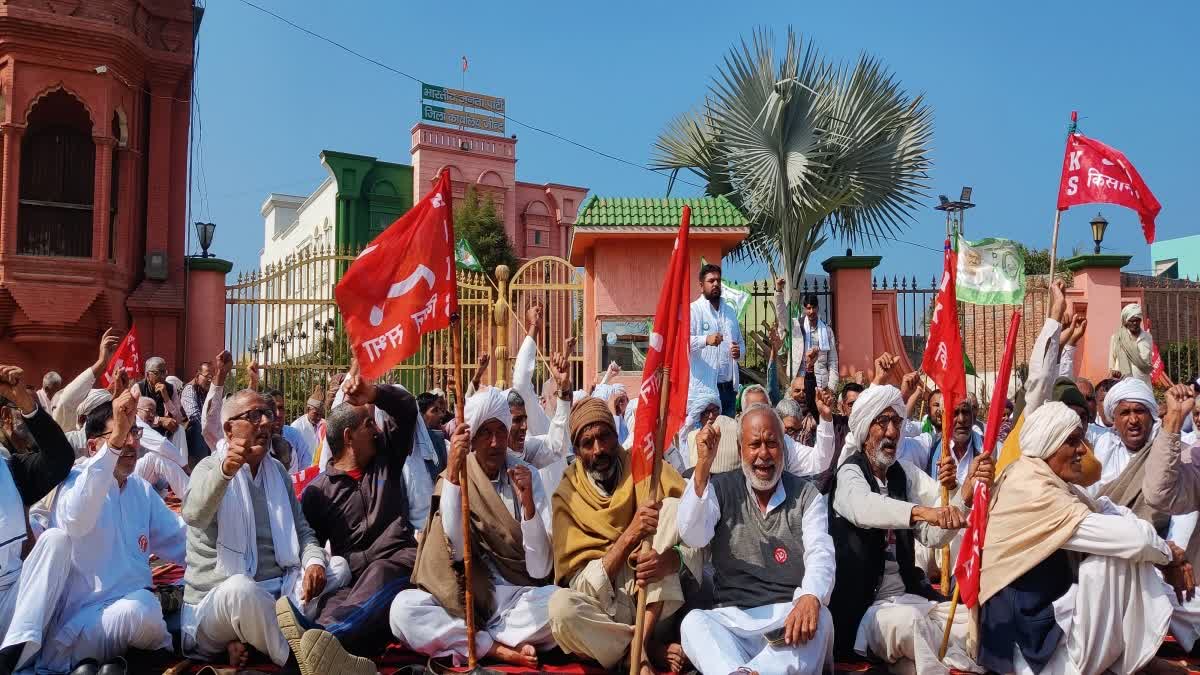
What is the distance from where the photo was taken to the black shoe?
434cm

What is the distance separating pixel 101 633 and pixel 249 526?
0.74 metres

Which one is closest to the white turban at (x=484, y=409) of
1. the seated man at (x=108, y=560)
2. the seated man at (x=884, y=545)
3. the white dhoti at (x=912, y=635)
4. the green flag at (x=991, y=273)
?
the seated man at (x=108, y=560)

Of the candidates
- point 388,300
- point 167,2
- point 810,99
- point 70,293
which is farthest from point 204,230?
point 388,300

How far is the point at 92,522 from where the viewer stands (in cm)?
442

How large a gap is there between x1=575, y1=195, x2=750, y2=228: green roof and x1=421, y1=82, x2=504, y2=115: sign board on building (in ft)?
69.5

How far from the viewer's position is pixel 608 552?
453 centimetres

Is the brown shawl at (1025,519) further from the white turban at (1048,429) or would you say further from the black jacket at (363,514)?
the black jacket at (363,514)

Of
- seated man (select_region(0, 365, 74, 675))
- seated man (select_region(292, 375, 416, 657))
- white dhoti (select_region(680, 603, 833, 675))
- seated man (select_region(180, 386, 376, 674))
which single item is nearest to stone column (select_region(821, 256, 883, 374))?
seated man (select_region(292, 375, 416, 657))

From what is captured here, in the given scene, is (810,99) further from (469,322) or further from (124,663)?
(124,663)

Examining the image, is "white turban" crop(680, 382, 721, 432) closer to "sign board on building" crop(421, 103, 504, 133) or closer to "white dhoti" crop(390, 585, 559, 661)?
"white dhoti" crop(390, 585, 559, 661)

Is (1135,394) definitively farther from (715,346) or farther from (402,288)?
(402,288)

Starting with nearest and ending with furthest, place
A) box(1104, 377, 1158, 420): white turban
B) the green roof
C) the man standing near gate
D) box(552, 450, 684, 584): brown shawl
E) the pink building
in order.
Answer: box(552, 450, 684, 584): brown shawl → box(1104, 377, 1158, 420): white turban → the man standing near gate → the green roof → the pink building

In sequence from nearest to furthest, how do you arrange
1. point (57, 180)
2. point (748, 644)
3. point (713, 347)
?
point (748, 644) < point (713, 347) < point (57, 180)

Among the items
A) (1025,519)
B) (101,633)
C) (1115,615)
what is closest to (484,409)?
(101,633)
